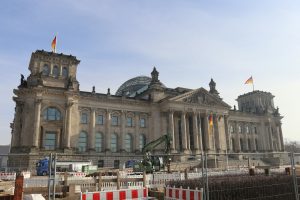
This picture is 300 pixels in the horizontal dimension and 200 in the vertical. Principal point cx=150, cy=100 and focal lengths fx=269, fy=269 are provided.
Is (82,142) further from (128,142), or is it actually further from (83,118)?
(128,142)

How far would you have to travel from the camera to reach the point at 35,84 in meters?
50.3

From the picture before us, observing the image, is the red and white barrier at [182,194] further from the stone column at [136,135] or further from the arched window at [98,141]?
the stone column at [136,135]

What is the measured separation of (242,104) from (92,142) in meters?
59.5

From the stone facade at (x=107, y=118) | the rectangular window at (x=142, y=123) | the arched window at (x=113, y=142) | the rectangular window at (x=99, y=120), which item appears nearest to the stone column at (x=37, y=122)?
the stone facade at (x=107, y=118)

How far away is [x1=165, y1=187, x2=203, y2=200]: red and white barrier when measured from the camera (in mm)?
10792

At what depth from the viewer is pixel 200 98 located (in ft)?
214

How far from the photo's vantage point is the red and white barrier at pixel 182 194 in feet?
35.4

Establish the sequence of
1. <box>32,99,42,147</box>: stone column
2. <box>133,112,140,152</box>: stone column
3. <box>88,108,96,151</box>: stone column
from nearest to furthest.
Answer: <box>32,99,42,147</box>: stone column → <box>88,108,96,151</box>: stone column → <box>133,112,140,152</box>: stone column

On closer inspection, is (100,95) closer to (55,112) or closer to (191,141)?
(55,112)

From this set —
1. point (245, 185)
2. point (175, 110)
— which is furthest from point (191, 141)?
point (245, 185)

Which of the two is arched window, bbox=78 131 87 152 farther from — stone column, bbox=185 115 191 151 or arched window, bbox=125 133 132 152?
stone column, bbox=185 115 191 151

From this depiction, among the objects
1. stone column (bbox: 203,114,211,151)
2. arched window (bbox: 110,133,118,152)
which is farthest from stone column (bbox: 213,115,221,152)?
arched window (bbox: 110,133,118,152)

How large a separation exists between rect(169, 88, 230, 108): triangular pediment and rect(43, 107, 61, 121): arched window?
966 inches

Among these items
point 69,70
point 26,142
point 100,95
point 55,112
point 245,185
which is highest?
point 69,70
